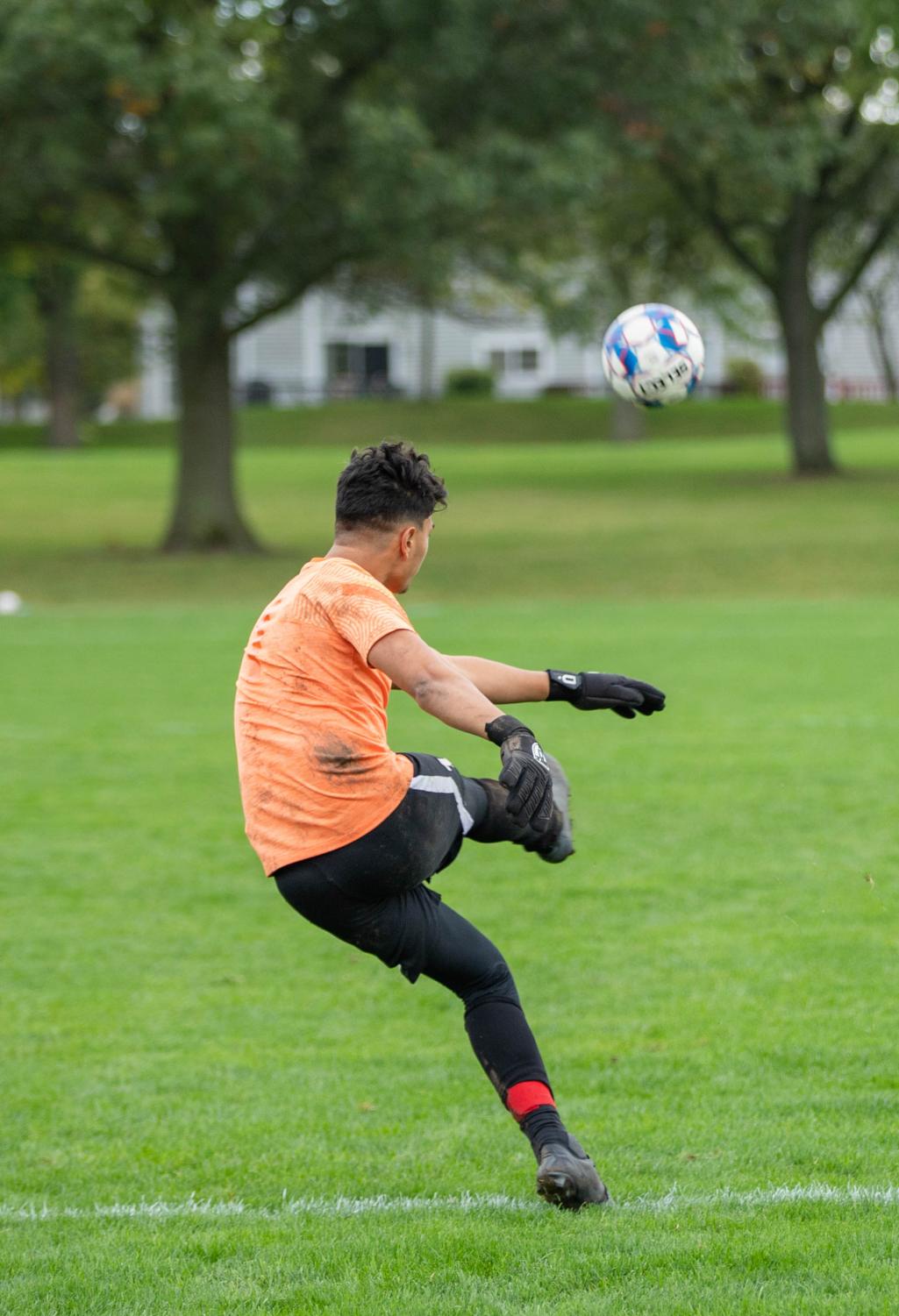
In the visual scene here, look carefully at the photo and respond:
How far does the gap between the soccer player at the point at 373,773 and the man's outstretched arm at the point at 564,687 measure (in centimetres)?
4

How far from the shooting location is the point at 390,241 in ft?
81.9

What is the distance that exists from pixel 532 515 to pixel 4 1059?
31.0m

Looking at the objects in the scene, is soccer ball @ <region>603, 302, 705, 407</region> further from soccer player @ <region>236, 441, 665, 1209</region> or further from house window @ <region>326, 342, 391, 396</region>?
house window @ <region>326, 342, 391, 396</region>

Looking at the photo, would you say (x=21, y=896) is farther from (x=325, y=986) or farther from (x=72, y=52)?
(x=72, y=52)

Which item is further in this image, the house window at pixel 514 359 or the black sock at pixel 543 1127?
the house window at pixel 514 359

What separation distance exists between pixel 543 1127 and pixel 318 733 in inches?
48.4

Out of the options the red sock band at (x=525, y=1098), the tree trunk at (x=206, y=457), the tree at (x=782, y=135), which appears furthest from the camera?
the tree trunk at (x=206, y=457)

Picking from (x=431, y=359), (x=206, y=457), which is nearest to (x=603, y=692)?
(x=206, y=457)

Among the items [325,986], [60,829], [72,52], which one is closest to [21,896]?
[60,829]

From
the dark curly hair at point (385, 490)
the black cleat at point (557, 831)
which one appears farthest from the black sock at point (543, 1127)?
the dark curly hair at point (385, 490)

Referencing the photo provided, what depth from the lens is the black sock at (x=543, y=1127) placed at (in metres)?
4.63

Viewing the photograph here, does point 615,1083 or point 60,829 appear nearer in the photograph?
point 615,1083

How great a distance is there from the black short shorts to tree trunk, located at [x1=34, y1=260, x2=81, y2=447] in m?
53.5

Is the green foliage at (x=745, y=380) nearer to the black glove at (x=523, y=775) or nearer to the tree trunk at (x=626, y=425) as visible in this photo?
the tree trunk at (x=626, y=425)
